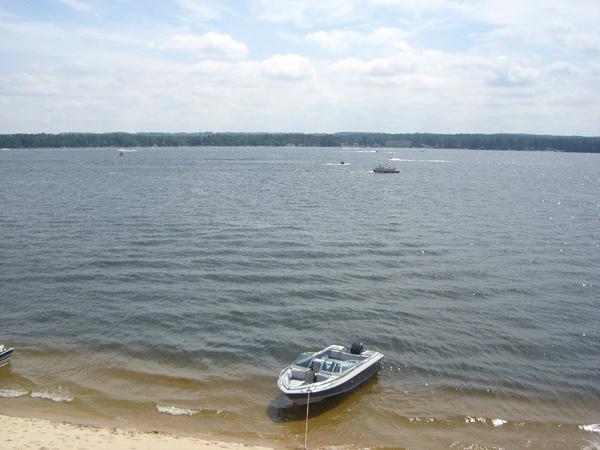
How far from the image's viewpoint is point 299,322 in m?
33.4

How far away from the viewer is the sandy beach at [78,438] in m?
19.5

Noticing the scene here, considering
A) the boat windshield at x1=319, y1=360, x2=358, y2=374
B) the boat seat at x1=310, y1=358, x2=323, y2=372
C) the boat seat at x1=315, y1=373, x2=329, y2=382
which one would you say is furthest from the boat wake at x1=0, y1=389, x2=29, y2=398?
the boat windshield at x1=319, y1=360, x2=358, y2=374

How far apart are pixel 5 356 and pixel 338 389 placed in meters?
16.5

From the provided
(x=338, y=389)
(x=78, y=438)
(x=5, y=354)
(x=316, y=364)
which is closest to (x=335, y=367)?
(x=316, y=364)

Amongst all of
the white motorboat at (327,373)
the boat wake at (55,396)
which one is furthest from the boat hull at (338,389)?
the boat wake at (55,396)

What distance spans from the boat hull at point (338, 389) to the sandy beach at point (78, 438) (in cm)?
350

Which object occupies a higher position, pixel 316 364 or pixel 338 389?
pixel 316 364

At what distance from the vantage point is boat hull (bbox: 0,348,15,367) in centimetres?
2717

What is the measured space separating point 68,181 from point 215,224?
63.3 m

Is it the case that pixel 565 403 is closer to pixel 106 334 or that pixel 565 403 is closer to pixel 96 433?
pixel 96 433

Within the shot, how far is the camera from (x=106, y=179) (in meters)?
118

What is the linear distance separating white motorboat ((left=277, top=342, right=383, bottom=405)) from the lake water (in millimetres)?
841

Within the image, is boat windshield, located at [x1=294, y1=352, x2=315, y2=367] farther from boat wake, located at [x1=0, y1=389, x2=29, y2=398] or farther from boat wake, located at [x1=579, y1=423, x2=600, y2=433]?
boat wake, located at [x1=0, y1=389, x2=29, y2=398]

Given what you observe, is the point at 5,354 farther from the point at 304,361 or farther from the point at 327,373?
Result: the point at 327,373
